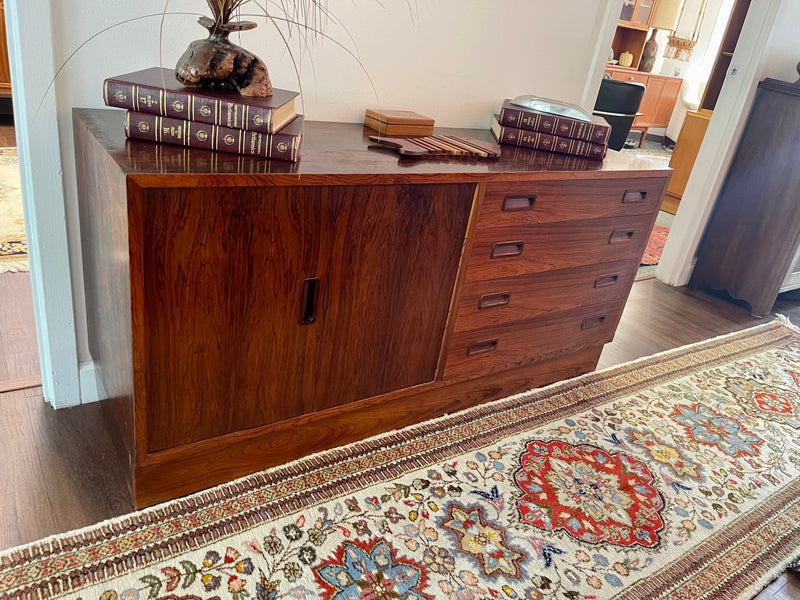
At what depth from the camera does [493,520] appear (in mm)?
1319

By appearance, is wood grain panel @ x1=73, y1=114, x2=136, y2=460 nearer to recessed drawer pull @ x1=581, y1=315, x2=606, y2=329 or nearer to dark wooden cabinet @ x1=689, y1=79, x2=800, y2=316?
recessed drawer pull @ x1=581, y1=315, x2=606, y2=329

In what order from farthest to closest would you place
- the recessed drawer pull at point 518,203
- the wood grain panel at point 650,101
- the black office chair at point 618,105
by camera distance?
the wood grain panel at point 650,101 → the black office chair at point 618,105 → the recessed drawer pull at point 518,203

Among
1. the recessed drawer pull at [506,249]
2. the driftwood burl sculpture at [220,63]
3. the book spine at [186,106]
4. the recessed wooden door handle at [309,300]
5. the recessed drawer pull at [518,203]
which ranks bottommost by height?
the recessed wooden door handle at [309,300]

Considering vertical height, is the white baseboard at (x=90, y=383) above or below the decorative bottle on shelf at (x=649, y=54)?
below

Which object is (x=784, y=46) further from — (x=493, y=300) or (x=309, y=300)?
(x=309, y=300)

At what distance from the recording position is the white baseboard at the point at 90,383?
→ 147 cm

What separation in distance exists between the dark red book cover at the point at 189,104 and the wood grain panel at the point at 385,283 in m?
0.18

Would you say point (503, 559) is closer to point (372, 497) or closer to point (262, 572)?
point (372, 497)

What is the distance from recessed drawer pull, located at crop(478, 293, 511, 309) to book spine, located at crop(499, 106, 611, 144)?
48 cm

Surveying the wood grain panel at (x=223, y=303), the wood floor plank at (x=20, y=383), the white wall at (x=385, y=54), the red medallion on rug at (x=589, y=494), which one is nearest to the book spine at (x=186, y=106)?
the wood grain panel at (x=223, y=303)

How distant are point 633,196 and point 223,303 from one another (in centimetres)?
123

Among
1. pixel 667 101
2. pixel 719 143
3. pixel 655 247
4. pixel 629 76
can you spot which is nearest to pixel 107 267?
pixel 719 143

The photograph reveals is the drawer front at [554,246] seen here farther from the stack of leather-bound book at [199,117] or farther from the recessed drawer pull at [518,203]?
the stack of leather-bound book at [199,117]

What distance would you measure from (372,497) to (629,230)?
1109 millimetres
